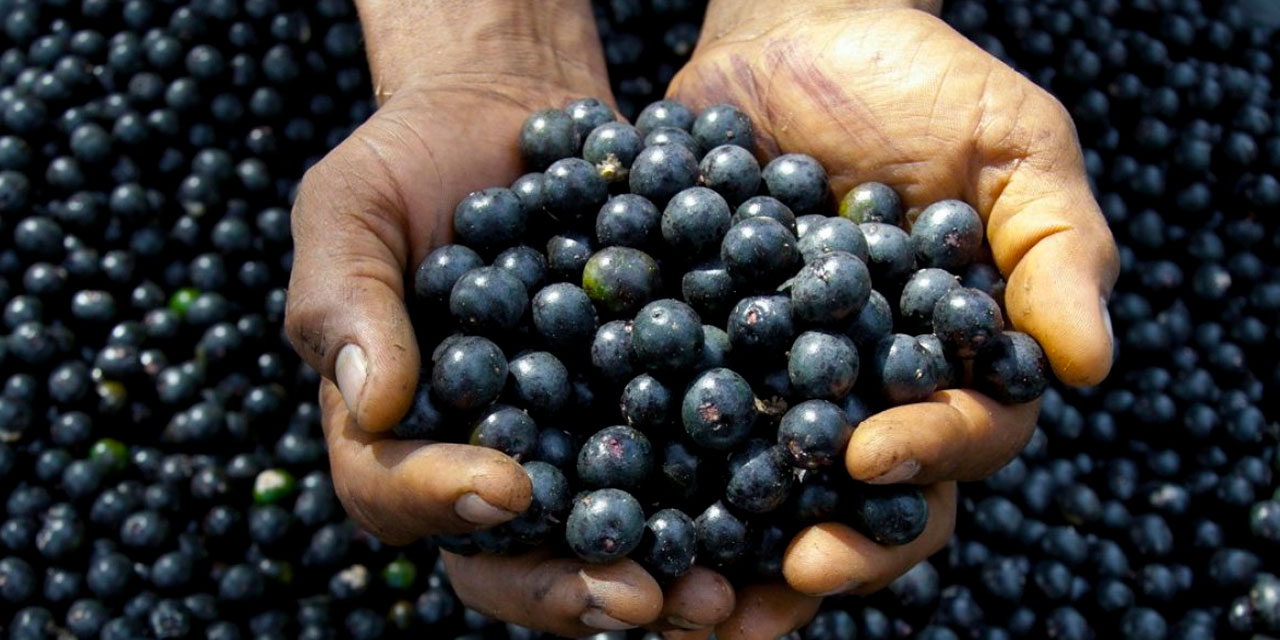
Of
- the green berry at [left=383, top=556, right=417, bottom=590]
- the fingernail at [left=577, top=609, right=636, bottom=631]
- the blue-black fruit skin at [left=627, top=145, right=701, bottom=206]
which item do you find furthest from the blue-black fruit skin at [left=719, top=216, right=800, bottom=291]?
the green berry at [left=383, top=556, right=417, bottom=590]

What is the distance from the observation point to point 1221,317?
11.3 feet

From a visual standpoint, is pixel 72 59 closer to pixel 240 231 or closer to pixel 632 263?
pixel 240 231

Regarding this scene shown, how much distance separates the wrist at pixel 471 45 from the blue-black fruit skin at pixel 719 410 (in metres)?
1.22

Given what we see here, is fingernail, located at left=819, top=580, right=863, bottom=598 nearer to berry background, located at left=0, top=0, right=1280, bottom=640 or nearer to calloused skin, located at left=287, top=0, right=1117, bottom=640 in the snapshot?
calloused skin, located at left=287, top=0, right=1117, bottom=640

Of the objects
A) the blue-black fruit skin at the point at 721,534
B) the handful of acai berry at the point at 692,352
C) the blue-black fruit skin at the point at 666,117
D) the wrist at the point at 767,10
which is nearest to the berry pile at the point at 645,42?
the wrist at the point at 767,10

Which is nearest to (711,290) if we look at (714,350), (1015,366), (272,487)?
(714,350)

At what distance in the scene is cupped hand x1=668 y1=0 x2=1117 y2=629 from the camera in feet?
6.04

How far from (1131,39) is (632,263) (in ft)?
8.63

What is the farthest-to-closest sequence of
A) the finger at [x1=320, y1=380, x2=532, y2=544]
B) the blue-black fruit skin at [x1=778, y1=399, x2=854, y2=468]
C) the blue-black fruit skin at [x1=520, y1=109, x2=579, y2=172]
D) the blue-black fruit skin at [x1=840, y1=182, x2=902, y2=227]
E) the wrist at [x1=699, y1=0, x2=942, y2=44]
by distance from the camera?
1. the wrist at [x1=699, y1=0, x2=942, y2=44]
2. the blue-black fruit skin at [x1=520, y1=109, x2=579, y2=172]
3. the blue-black fruit skin at [x1=840, y1=182, x2=902, y2=227]
4. the blue-black fruit skin at [x1=778, y1=399, x2=854, y2=468]
5. the finger at [x1=320, y1=380, x2=532, y2=544]

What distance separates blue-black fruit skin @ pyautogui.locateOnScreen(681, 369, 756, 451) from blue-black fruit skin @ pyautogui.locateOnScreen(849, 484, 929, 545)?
0.24 m

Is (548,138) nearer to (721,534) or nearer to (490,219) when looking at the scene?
(490,219)

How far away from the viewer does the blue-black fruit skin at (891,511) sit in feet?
6.01

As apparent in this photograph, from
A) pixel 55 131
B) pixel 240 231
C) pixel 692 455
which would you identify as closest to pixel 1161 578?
pixel 692 455

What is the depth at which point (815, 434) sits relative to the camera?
69.3 inches
